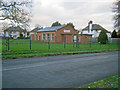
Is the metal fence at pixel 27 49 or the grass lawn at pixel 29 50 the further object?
the metal fence at pixel 27 49

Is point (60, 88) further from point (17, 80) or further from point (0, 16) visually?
point (0, 16)

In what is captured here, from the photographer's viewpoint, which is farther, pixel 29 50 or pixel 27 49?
pixel 27 49

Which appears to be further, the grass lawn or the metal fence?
the metal fence

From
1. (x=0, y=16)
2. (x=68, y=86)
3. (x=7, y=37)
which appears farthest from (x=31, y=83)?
(x=0, y=16)

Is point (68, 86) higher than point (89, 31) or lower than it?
lower

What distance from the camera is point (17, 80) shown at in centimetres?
579

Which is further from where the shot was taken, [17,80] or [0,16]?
[0,16]

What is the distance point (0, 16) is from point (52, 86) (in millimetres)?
12629

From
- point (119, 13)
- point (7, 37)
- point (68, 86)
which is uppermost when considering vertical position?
A: point (119, 13)

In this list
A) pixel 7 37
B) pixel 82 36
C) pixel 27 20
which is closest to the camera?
pixel 7 37

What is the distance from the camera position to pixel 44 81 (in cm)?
578

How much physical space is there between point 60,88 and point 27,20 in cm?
1275

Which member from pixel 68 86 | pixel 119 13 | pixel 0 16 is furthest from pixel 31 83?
pixel 119 13

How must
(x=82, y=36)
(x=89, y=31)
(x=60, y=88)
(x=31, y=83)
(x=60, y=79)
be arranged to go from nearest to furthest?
(x=60, y=88)
(x=31, y=83)
(x=60, y=79)
(x=82, y=36)
(x=89, y=31)
